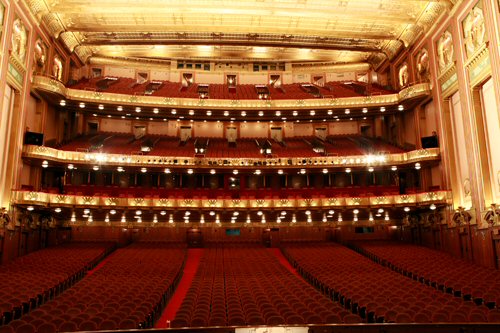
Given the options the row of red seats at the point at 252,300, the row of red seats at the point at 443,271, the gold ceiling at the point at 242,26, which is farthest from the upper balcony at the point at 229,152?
the row of red seats at the point at 252,300

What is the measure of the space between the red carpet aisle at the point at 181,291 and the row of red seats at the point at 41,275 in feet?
10.1

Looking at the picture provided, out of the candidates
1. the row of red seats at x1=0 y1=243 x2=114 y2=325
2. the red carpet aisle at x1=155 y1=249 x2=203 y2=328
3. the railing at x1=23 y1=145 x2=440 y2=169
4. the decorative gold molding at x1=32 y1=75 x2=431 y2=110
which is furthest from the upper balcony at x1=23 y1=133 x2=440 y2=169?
the red carpet aisle at x1=155 y1=249 x2=203 y2=328

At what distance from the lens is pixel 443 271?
1238 centimetres

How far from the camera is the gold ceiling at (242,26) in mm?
18438

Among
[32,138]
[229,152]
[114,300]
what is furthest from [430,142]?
[32,138]

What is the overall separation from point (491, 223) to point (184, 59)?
2260 cm

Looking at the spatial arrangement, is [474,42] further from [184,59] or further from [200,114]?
[184,59]

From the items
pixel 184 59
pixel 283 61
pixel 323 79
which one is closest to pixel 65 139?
pixel 184 59

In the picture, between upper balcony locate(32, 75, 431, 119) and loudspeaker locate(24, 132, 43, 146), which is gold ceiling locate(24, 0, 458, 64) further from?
loudspeaker locate(24, 132, 43, 146)

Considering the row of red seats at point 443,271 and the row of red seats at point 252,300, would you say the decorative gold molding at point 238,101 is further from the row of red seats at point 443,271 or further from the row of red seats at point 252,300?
the row of red seats at point 252,300

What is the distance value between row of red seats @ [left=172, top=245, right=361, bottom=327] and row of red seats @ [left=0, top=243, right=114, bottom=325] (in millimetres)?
3684

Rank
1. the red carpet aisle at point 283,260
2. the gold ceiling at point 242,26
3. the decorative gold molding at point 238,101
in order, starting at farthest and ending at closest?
1. the decorative gold molding at point 238,101
2. the gold ceiling at point 242,26
3. the red carpet aisle at point 283,260

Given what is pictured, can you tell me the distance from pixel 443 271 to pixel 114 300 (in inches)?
407

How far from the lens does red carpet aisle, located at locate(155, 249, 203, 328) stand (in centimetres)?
885
